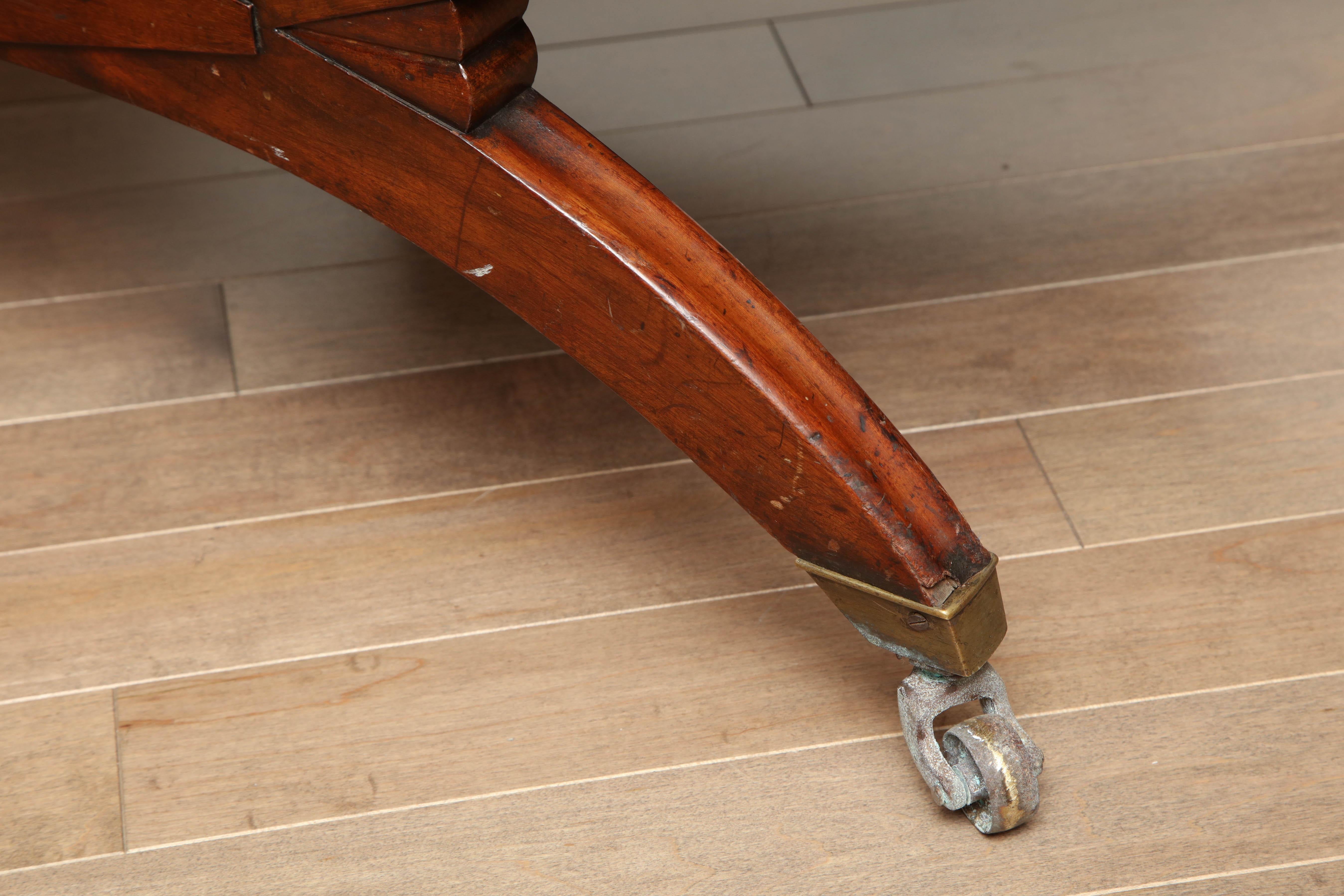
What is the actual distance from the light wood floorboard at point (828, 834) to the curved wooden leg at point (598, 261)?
4.3 inches

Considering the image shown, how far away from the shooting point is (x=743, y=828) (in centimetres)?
80

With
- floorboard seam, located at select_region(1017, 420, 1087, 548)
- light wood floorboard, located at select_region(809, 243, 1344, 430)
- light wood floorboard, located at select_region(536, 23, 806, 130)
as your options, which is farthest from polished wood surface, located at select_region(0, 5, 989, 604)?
light wood floorboard, located at select_region(536, 23, 806, 130)

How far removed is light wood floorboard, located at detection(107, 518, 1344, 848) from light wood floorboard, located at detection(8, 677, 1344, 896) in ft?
0.07

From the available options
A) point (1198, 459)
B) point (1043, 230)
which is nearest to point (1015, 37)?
point (1043, 230)

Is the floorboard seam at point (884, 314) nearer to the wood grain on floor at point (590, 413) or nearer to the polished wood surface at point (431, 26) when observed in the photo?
the wood grain on floor at point (590, 413)

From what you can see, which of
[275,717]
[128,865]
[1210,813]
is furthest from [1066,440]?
[128,865]

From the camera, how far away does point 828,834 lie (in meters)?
0.80

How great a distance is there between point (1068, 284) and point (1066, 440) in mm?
214

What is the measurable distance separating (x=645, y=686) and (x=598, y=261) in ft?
1.02

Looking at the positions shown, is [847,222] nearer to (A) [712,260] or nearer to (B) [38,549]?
(A) [712,260]

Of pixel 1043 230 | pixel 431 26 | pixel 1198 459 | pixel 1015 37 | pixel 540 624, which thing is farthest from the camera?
pixel 1015 37

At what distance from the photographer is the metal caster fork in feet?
2.51

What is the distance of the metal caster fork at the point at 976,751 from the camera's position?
77cm

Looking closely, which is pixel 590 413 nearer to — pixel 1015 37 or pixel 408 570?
pixel 408 570
